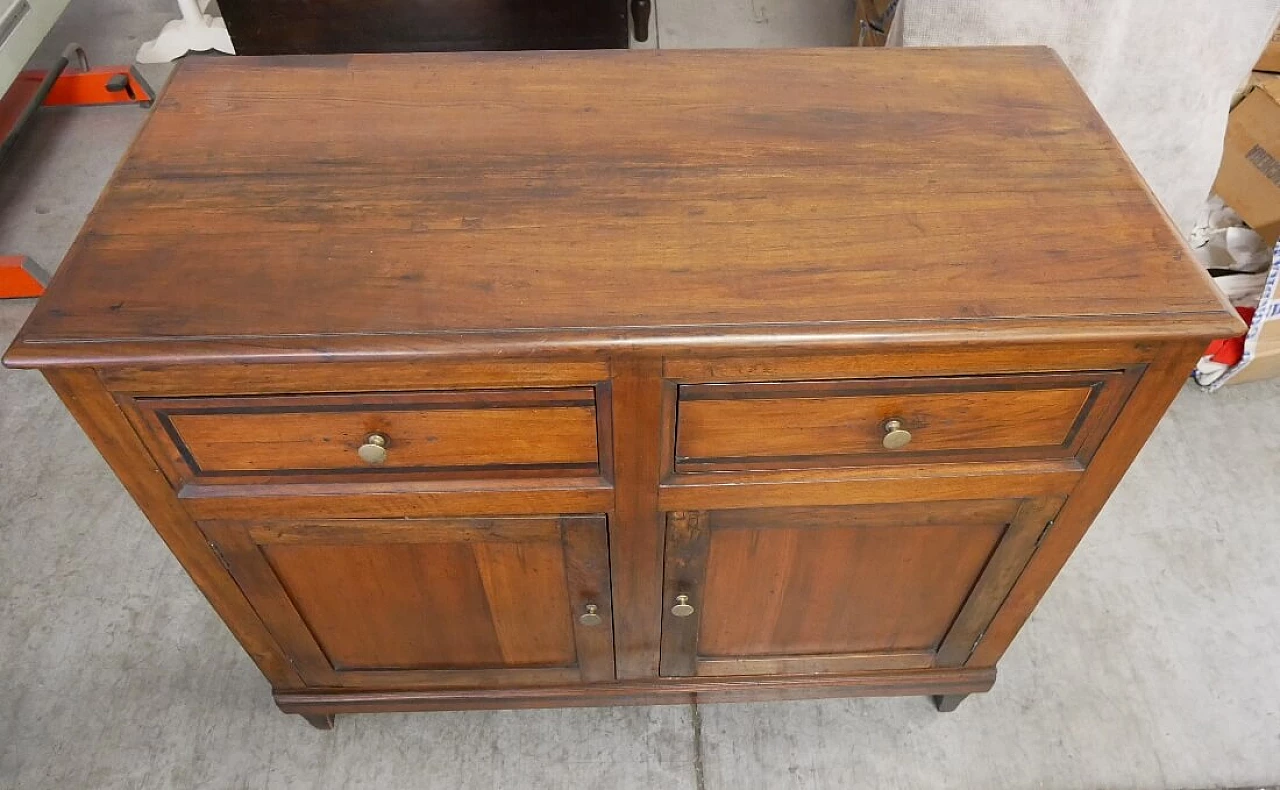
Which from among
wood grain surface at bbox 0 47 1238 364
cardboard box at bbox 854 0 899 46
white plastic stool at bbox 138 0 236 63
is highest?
wood grain surface at bbox 0 47 1238 364

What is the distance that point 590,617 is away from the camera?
3.68ft

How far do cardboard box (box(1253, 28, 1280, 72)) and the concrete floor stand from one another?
804mm

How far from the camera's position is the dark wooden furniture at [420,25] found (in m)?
1.78

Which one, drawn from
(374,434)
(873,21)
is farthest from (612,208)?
(873,21)

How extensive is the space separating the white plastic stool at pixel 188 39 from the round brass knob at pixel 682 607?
2.26m

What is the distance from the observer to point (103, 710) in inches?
55.6

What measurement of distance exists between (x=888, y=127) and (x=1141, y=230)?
290 mm

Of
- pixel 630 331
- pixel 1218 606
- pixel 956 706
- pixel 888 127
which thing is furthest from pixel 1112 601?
pixel 630 331

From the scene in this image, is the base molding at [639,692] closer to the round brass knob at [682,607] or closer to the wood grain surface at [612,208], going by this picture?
the round brass knob at [682,607]

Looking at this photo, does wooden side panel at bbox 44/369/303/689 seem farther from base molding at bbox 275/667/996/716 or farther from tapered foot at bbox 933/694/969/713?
tapered foot at bbox 933/694/969/713

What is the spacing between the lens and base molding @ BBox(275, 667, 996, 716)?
129cm

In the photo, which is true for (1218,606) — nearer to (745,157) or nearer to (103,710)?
(745,157)

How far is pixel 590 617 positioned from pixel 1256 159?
1691 millimetres

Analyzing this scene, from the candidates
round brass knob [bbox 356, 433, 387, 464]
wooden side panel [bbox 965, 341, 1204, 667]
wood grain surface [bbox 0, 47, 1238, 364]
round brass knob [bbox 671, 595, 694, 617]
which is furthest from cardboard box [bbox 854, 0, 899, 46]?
round brass knob [bbox 356, 433, 387, 464]
